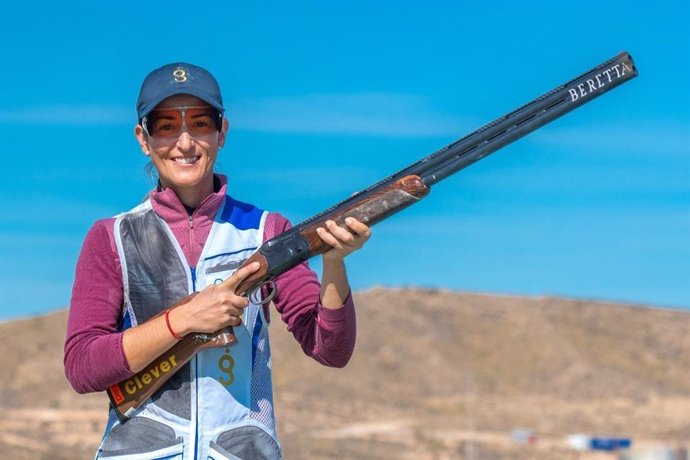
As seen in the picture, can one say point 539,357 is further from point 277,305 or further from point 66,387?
point 277,305

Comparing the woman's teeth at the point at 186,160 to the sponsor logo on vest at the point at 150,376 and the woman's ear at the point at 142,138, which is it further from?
the sponsor logo on vest at the point at 150,376

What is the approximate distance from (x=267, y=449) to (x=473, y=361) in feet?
249

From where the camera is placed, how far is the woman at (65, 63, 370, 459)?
452cm

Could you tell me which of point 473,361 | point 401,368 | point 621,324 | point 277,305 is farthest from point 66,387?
point 277,305

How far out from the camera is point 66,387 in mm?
62844

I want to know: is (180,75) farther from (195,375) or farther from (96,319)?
(195,375)

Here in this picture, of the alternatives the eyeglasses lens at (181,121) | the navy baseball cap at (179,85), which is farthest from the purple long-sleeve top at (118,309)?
the navy baseball cap at (179,85)

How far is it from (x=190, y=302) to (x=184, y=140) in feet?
2.03

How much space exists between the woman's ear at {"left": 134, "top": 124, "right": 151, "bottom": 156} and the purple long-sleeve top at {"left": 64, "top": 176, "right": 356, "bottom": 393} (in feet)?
0.56

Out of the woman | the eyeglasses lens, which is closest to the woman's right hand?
the woman

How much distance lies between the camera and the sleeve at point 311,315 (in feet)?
15.3

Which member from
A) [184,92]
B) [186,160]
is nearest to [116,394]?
[186,160]

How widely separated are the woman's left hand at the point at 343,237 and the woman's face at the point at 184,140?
0.49 m

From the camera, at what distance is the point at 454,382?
73875 millimetres
